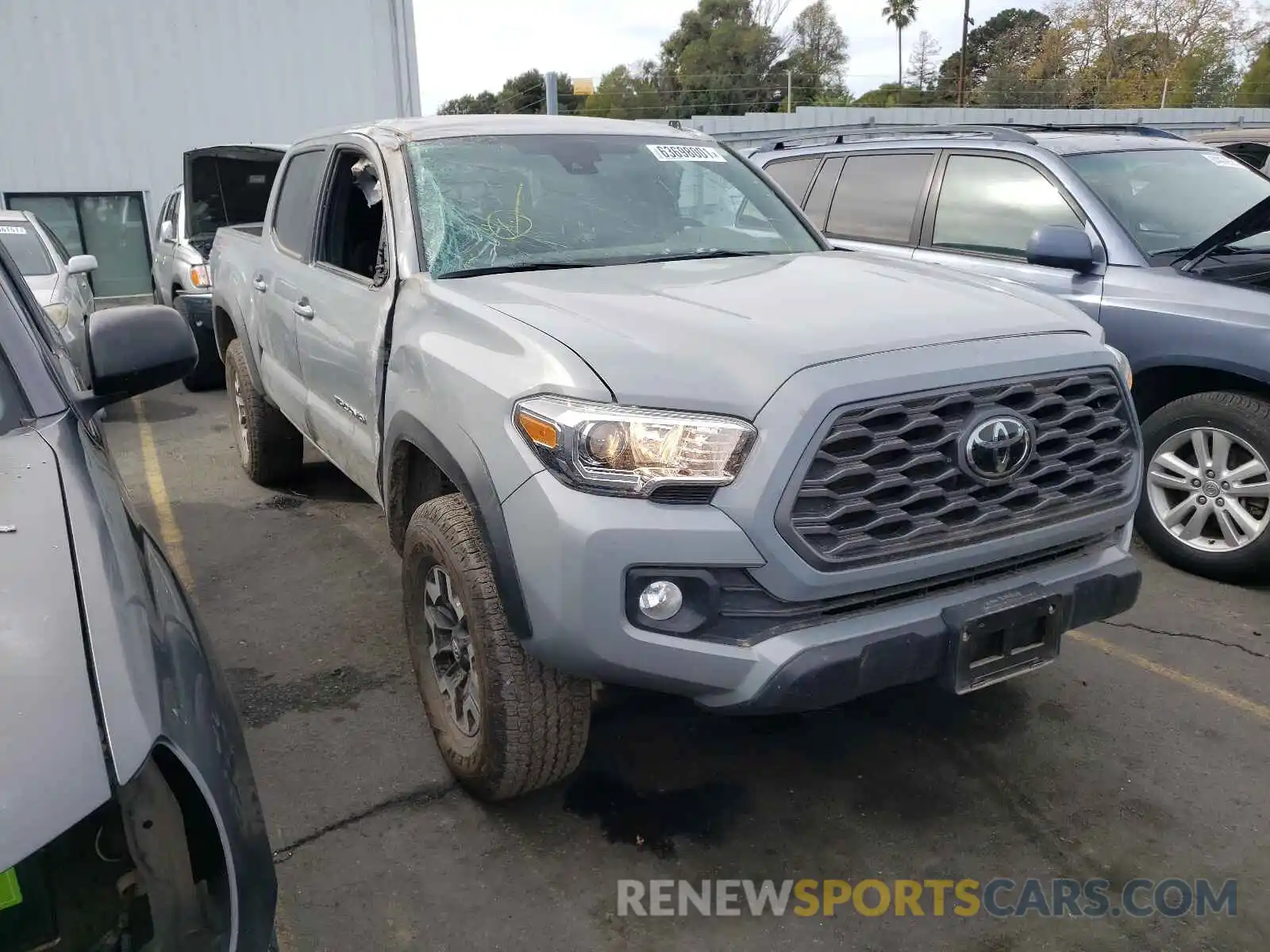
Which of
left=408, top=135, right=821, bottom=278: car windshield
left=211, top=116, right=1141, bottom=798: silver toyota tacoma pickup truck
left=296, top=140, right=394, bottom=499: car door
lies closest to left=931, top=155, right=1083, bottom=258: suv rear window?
left=408, top=135, right=821, bottom=278: car windshield

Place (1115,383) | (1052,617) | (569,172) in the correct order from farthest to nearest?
(569,172)
(1115,383)
(1052,617)

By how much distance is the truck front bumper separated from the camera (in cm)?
223

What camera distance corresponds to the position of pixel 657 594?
227cm

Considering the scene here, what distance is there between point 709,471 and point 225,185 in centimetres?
848

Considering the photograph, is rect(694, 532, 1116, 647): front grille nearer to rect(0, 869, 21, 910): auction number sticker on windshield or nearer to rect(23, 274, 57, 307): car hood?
rect(0, 869, 21, 910): auction number sticker on windshield

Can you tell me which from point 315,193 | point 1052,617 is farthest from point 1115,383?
point 315,193

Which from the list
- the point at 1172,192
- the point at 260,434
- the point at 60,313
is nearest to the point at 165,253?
the point at 60,313

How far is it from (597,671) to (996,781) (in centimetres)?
141

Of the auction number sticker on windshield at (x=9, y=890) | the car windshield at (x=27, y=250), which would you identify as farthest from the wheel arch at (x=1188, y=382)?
the car windshield at (x=27, y=250)

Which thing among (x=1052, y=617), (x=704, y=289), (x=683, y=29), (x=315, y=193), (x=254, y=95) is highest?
(x=683, y=29)

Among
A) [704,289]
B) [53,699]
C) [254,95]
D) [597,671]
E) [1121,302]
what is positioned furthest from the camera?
[254,95]

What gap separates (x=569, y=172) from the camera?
3.64 m

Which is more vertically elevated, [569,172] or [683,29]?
[683,29]

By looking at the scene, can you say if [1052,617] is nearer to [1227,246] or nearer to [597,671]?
[597,671]
